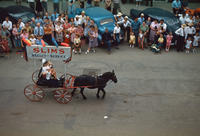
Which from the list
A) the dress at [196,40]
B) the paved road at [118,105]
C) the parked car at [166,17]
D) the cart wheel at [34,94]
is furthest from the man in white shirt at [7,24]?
the dress at [196,40]

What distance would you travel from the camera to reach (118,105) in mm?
9586

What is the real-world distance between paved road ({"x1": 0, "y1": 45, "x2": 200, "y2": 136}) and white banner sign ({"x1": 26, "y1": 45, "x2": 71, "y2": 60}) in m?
1.98

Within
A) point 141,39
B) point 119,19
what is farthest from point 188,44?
point 119,19

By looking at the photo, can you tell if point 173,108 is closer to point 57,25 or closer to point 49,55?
point 49,55

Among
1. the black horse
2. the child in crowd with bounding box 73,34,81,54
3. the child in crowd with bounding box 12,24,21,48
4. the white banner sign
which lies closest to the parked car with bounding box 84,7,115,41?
the child in crowd with bounding box 73,34,81,54

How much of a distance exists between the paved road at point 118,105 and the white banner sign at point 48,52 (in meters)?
1.98

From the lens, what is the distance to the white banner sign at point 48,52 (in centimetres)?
878

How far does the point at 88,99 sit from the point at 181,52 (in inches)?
308

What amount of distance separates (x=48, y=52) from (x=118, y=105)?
3.46 meters

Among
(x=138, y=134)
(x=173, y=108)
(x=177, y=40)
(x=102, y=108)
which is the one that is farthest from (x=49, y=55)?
(x=177, y=40)

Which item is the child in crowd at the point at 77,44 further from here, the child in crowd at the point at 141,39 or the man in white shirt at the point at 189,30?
the man in white shirt at the point at 189,30

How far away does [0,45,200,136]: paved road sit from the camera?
8273 mm

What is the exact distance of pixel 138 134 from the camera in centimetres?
808

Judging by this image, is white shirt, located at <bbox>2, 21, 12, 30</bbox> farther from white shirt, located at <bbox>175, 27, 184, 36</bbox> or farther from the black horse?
white shirt, located at <bbox>175, 27, 184, 36</bbox>
